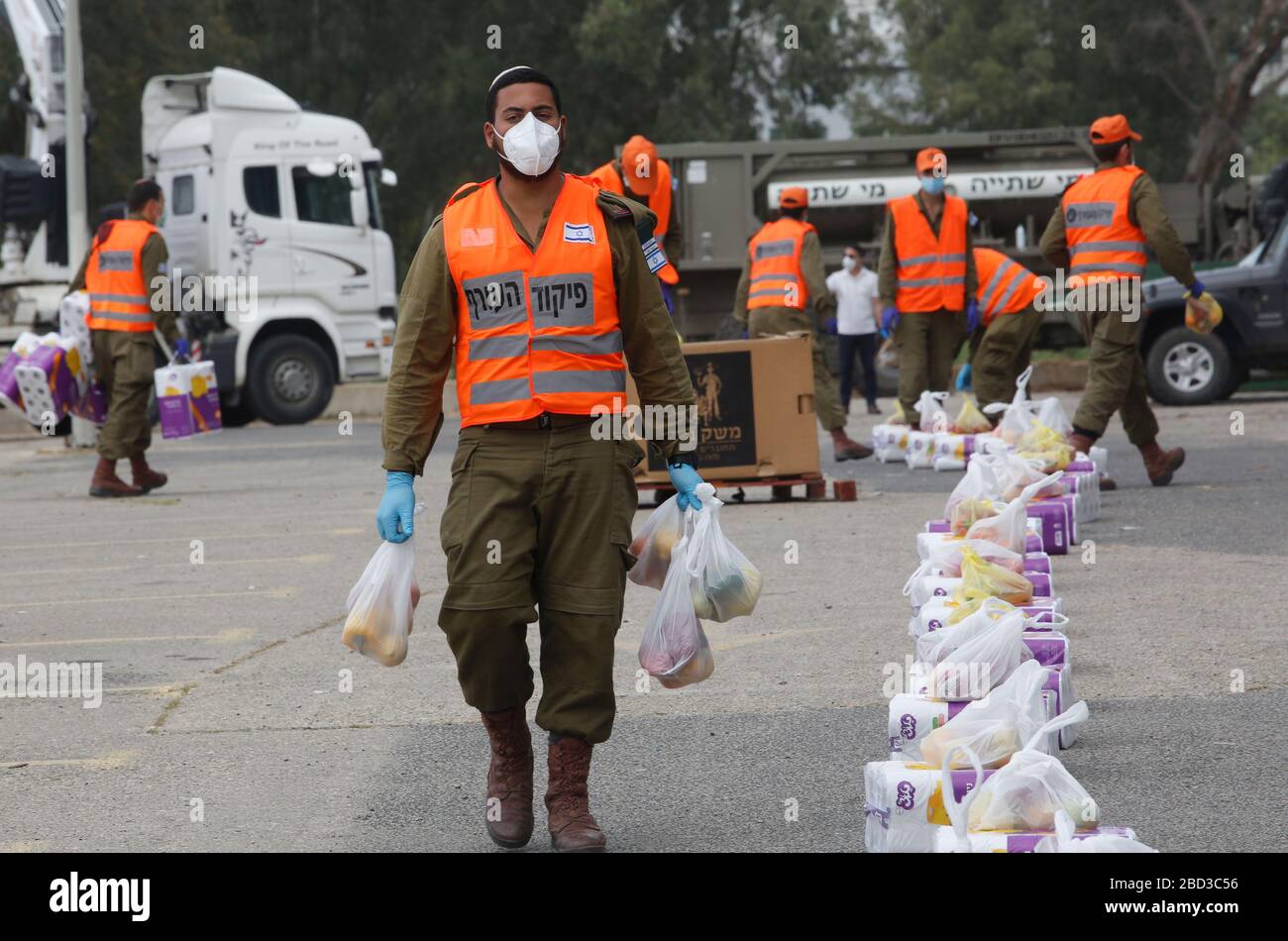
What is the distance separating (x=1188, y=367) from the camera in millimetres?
19000

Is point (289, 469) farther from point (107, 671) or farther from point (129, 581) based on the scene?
point (107, 671)

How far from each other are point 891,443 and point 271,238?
967cm

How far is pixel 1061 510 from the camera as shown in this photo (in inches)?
357

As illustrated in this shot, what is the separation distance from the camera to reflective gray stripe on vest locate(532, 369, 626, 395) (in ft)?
15.8

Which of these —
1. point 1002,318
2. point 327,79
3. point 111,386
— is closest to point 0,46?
point 327,79

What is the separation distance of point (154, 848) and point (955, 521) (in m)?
3.73

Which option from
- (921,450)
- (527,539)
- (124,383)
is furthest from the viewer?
(921,450)

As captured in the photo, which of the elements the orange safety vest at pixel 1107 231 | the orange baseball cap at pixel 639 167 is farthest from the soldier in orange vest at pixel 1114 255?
the orange baseball cap at pixel 639 167

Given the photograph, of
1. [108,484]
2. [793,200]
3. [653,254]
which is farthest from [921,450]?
[653,254]

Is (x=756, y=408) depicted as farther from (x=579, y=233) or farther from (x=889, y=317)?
(x=579, y=233)

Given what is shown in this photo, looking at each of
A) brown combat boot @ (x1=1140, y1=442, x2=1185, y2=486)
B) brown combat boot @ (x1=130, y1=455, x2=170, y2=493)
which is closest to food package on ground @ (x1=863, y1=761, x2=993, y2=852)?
brown combat boot @ (x1=1140, y1=442, x2=1185, y2=486)

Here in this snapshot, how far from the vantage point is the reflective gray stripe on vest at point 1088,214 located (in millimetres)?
11289

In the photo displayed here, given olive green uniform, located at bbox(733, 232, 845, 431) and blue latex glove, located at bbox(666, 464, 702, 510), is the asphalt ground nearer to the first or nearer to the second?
blue latex glove, located at bbox(666, 464, 702, 510)

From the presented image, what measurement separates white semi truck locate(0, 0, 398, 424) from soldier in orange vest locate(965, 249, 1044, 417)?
9730mm
